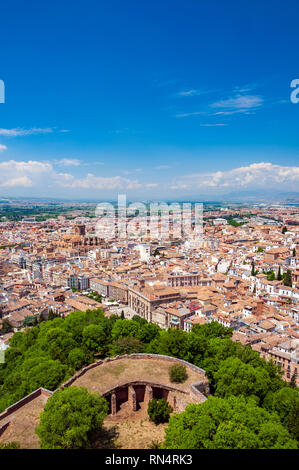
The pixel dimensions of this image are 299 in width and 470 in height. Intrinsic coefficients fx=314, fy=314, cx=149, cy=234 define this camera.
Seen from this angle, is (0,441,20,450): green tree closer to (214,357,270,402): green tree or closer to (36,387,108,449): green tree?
(36,387,108,449): green tree

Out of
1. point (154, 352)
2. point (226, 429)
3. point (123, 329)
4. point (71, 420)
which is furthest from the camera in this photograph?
point (123, 329)

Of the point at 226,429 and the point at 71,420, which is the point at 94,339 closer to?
the point at 71,420

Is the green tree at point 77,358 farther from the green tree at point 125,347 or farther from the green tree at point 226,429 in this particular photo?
the green tree at point 226,429

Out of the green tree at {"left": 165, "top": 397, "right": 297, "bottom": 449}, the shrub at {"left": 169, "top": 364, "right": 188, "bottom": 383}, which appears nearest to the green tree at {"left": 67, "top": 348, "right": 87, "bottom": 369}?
the shrub at {"left": 169, "top": 364, "right": 188, "bottom": 383}

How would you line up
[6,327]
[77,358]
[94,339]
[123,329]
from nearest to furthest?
[77,358], [94,339], [123,329], [6,327]

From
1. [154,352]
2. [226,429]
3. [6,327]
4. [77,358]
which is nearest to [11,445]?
[226,429]

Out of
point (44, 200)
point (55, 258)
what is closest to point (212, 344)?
point (55, 258)

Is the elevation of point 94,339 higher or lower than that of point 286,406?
higher
